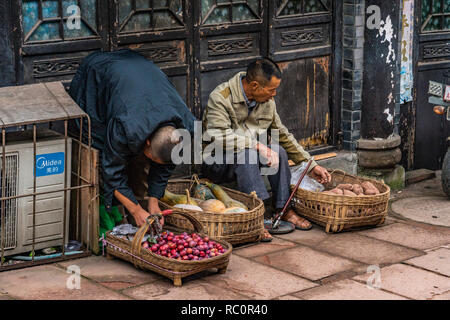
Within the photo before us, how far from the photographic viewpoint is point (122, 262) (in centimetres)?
573

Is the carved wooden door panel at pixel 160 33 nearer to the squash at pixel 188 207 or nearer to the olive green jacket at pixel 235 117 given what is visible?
the olive green jacket at pixel 235 117

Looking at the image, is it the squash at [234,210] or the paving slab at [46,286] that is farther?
the squash at [234,210]

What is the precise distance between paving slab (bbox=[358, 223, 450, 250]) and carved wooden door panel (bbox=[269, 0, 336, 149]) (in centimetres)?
149

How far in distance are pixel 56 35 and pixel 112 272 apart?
1965 millimetres

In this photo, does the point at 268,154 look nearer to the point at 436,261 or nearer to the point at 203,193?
the point at 203,193

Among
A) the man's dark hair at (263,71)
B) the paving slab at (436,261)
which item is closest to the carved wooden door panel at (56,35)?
the man's dark hair at (263,71)

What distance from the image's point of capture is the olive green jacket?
21.4 ft

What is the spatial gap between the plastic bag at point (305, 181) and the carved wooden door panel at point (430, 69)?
90.3 inches

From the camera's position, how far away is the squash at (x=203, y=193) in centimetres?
660

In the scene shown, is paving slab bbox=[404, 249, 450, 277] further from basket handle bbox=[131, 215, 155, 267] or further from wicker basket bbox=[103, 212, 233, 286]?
basket handle bbox=[131, 215, 155, 267]

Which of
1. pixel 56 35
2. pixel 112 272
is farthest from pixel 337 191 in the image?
pixel 56 35

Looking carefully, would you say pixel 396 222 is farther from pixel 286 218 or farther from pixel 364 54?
pixel 364 54

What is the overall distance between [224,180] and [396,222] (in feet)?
5.20

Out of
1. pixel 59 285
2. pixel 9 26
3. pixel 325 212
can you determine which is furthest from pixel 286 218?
pixel 9 26
